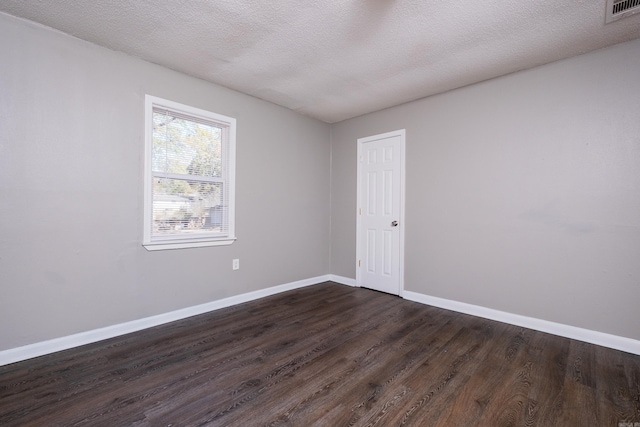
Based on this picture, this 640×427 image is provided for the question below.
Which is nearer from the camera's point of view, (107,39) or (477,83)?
(107,39)

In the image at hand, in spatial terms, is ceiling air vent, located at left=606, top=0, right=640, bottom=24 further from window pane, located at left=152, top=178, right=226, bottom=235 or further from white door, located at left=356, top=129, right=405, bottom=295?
window pane, located at left=152, top=178, right=226, bottom=235

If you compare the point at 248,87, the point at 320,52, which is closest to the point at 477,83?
the point at 320,52

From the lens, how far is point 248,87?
132 inches

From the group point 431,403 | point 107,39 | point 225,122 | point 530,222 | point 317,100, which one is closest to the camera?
point 431,403

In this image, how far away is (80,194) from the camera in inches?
95.1

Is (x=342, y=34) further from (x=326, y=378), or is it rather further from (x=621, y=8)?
(x=326, y=378)

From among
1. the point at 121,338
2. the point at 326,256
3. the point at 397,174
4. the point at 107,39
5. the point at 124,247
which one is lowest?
the point at 121,338

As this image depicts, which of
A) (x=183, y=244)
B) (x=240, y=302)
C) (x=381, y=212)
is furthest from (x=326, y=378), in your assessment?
(x=381, y=212)

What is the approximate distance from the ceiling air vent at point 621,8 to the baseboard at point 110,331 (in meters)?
4.10

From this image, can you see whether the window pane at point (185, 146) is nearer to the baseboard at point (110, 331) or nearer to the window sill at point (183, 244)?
the window sill at point (183, 244)

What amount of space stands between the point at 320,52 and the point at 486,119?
1940 millimetres

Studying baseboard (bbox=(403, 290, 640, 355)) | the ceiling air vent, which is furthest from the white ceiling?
baseboard (bbox=(403, 290, 640, 355))

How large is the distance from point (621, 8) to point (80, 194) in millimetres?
4378

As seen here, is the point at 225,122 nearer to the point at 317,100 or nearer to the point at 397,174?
the point at 317,100
